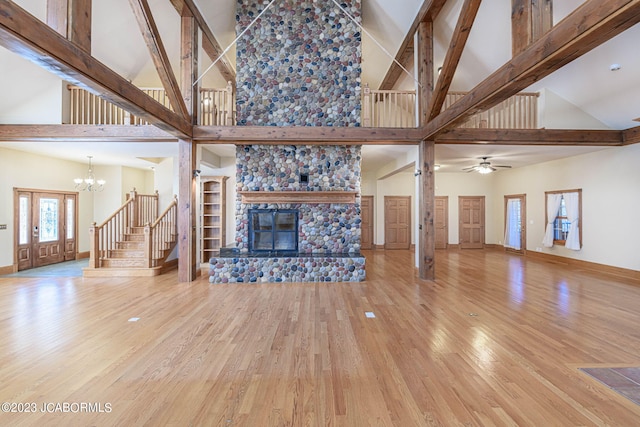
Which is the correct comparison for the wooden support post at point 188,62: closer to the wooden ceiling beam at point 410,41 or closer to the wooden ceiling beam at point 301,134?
the wooden ceiling beam at point 301,134

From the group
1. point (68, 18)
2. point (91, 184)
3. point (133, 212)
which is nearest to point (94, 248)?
point (133, 212)

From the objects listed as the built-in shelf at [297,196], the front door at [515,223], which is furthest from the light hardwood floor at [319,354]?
the front door at [515,223]

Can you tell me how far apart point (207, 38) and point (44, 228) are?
639 cm

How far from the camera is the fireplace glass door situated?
613cm

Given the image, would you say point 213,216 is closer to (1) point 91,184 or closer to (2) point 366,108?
(1) point 91,184

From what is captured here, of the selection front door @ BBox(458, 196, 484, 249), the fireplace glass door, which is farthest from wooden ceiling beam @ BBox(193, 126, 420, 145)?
front door @ BBox(458, 196, 484, 249)

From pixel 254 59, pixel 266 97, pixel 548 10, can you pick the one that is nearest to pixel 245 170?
pixel 266 97

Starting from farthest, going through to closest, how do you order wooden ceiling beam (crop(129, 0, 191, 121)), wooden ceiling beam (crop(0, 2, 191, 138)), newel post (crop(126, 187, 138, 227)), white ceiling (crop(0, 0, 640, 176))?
1. newel post (crop(126, 187, 138, 227))
2. white ceiling (crop(0, 0, 640, 176))
3. wooden ceiling beam (crop(129, 0, 191, 121))
4. wooden ceiling beam (crop(0, 2, 191, 138))

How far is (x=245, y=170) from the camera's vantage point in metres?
6.11

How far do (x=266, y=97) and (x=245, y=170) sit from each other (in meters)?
1.57

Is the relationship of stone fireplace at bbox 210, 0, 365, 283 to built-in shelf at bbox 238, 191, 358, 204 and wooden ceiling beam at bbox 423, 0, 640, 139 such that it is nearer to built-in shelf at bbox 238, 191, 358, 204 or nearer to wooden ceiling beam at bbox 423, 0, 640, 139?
built-in shelf at bbox 238, 191, 358, 204

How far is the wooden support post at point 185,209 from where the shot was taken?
5512 mm

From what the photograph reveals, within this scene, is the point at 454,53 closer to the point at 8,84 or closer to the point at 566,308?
the point at 566,308

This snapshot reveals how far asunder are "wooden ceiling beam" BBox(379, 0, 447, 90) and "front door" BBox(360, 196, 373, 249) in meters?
3.80
